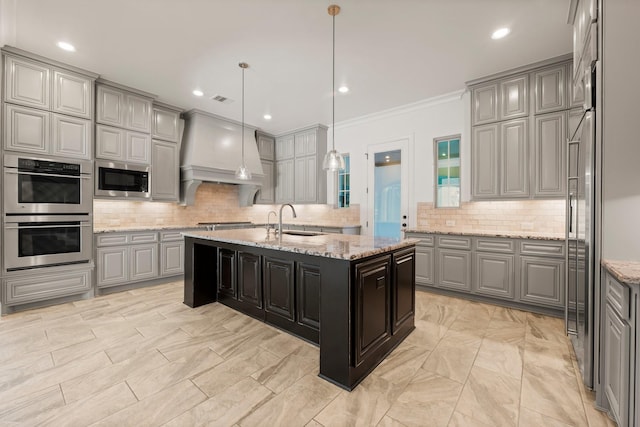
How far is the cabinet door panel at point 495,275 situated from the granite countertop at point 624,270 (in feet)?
6.69

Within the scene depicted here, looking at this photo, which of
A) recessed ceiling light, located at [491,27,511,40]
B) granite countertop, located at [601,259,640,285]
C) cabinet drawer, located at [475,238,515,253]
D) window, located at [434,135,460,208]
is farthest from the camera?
window, located at [434,135,460,208]

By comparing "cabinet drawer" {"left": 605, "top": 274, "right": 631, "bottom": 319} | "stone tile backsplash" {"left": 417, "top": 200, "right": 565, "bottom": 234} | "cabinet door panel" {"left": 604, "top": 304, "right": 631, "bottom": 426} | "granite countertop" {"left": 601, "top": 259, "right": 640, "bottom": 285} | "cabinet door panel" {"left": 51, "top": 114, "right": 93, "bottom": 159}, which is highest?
"cabinet door panel" {"left": 51, "top": 114, "right": 93, "bottom": 159}

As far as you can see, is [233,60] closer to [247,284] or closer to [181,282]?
[247,284]

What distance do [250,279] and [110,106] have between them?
3.39m

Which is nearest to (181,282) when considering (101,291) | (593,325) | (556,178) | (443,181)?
(101,291)

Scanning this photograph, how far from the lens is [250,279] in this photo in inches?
124

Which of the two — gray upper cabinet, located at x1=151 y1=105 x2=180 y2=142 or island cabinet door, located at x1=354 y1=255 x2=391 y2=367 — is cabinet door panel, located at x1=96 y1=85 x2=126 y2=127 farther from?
island cabinet door, located at x1=354 y1=255 x2=391 y2=367

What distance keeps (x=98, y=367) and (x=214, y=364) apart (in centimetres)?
89

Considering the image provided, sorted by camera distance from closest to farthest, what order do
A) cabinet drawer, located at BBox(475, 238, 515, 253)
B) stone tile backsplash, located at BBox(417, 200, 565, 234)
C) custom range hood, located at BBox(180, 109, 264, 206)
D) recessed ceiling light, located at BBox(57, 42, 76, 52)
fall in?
recessed ceiling light, located at BBox(57, 42, 76, 52), cabinet drawer, located at BBox(475, 238, 515, 253), stone tile backsplash, located at BBox(417, 200, 565, 234), custom range hood, located at BBox(180, 109, 264, 206)

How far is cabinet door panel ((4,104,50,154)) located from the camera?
10.8 feet

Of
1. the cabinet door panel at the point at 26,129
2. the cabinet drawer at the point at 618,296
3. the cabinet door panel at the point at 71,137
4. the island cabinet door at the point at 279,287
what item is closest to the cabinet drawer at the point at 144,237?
the cabinet door panel at the point at 71,137

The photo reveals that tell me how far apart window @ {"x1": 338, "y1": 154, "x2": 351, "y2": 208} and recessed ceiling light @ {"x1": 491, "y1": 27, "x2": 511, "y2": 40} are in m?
3.30

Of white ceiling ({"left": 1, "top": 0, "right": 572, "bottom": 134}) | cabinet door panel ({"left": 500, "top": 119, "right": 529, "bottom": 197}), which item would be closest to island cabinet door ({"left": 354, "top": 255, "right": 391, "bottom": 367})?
white ceiling ({"left": 1, "top": 0, "right": 572, "bottom": 134})

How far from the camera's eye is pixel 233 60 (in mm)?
3477
